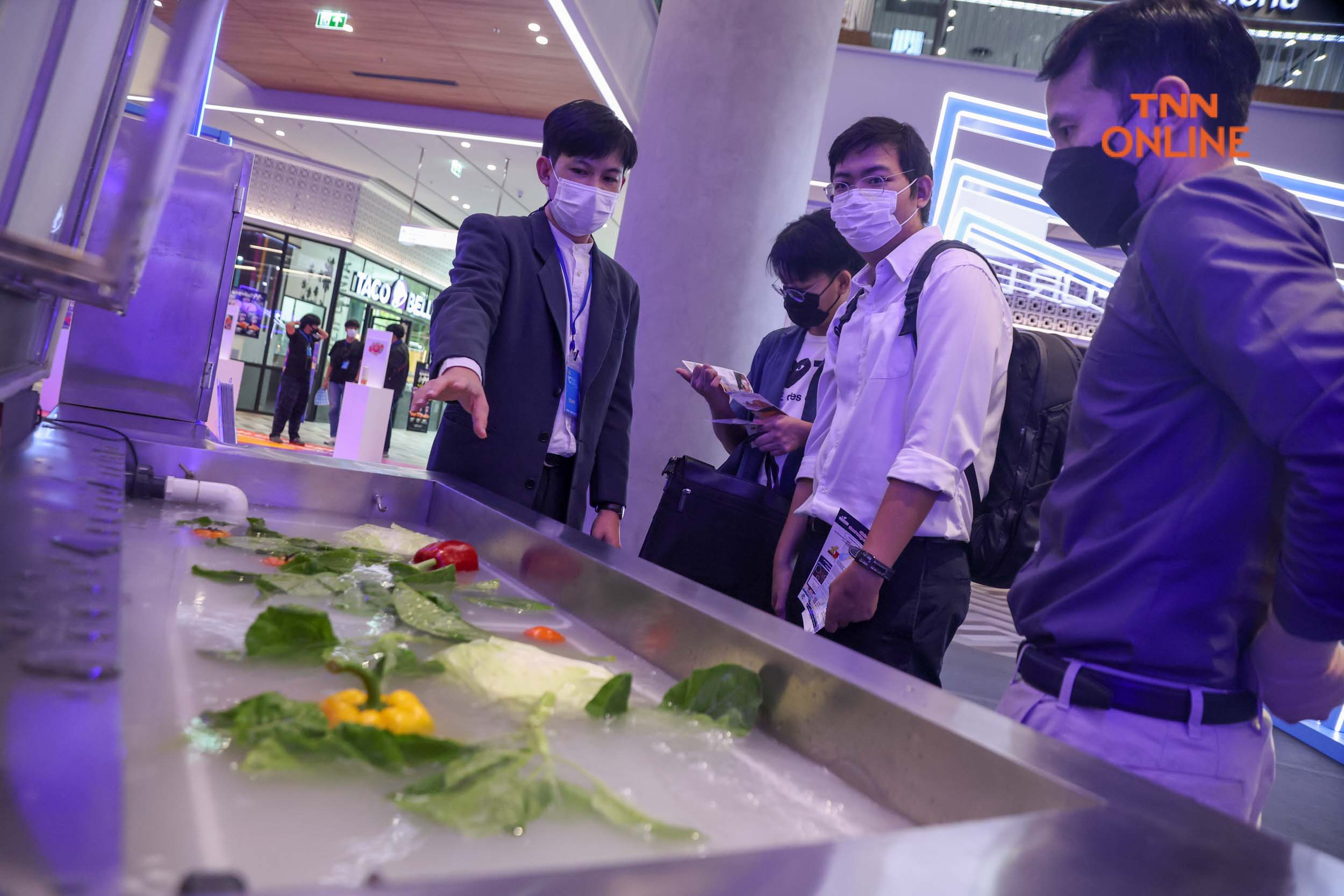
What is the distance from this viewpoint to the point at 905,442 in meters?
1.82

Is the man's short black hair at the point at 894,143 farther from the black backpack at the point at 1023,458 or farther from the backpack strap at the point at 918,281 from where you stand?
the black backpack at the point at 1023,458

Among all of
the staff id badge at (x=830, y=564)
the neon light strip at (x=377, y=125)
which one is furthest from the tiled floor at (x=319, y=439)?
the staff id badge at (x=830, y=564)

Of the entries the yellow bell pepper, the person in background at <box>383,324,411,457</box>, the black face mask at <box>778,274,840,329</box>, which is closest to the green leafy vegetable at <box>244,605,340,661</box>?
the yellow bell pepper

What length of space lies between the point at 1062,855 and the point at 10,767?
57 centimetres

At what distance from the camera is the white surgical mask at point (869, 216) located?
7.27 ft

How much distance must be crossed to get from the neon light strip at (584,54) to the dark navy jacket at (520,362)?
3.96 meters

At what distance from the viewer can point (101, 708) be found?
543 mm

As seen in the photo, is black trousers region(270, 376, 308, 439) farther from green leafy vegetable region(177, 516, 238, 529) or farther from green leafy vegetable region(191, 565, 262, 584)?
green leafy vegetable region(191, 565, 262, 584)

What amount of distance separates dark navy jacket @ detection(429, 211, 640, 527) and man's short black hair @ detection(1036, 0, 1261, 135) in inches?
56.5

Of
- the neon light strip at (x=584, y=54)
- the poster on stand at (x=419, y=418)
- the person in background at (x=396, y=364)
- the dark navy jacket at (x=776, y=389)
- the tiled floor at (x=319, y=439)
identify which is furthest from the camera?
the poster on stand at (x=419, y=418)

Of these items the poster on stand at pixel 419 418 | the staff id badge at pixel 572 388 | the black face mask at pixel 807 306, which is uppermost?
the black face mask at pixel 807 306

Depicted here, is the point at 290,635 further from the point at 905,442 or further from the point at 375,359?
the point at 375,359

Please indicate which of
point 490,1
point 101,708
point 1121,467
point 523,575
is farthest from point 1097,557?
point 490,1

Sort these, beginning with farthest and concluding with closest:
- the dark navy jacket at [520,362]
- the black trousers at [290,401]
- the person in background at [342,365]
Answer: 1. the person in background at [342,365]
2. the black trousers at [290,401]
3. the dark navy jacket at [520,362]
